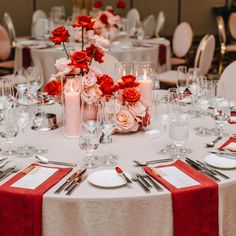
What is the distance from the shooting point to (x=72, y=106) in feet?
7.22

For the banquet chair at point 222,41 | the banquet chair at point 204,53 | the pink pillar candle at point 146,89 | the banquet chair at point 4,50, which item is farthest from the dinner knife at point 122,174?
the banquet chair at point 222,41

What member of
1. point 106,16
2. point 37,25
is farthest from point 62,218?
point 37,25

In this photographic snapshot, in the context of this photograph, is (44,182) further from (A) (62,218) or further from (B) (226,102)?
(B) (226,102)

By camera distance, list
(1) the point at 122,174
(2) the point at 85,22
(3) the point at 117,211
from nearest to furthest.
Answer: (3) the point at 117,211 < (1) the point at 122,174 < (2) the point at 85,22

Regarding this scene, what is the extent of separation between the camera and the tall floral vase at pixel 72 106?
7.20 feet

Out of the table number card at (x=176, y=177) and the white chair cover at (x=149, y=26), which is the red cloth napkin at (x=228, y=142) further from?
the white chair cover at (x=149, y=26)

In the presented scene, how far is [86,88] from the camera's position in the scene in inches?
86.7

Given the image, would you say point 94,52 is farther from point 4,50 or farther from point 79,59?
point 4,50

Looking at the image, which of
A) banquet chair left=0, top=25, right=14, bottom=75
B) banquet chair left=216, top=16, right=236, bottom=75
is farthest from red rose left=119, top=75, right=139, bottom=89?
banquet chair left=216, top=16, right=236, bottom=75

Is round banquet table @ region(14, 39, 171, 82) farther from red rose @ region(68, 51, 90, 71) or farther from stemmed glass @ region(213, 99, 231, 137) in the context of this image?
stemmed glass @ region(213, 99, 231, 137)

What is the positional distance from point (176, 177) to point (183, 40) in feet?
15.9

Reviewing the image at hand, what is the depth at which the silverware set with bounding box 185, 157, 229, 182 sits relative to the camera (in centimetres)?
173

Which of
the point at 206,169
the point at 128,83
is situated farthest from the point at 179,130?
the point at 128,83

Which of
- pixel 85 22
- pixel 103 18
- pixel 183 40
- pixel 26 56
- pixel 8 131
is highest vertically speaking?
pixel 103 18
